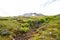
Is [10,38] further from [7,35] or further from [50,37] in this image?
[50,37]

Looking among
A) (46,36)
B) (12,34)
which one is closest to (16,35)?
(12,34)

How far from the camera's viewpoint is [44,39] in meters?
47.9

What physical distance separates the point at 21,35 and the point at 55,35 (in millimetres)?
12221

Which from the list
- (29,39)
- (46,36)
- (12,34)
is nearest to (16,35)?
(12,34)

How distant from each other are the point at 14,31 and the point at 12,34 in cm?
416

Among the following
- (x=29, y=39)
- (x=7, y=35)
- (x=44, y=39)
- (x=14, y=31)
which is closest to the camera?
(x=44, y=39)

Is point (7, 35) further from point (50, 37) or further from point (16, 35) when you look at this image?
point (50, 37)

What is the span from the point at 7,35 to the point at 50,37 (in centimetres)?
1389

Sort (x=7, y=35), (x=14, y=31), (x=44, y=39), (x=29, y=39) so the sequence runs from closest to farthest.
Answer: (x=44, y=39) < (x=29, y=39) < (x=7, y=35) < (x=14, y=31)

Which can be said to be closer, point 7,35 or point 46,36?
point 46,36

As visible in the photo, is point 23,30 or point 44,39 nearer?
point 44,39

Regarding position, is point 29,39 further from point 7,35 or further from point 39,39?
point 7,35

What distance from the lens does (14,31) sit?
62219mm

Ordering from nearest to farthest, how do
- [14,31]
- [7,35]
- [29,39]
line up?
[29,39] → [7,35] → [14,31]
